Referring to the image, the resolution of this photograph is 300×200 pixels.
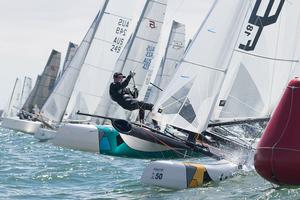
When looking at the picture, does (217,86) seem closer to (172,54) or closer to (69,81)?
(69,81)

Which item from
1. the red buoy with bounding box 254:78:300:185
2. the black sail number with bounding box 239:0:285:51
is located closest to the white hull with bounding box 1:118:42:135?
the black sail number with bounding box 239:0:285:51

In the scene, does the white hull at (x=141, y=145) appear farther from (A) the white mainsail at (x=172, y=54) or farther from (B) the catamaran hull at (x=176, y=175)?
(A) the white mainsail at (x=172, y=54)

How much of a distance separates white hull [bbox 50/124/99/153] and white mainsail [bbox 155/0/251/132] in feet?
3.83

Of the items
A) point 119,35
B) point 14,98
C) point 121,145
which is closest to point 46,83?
point 119,35

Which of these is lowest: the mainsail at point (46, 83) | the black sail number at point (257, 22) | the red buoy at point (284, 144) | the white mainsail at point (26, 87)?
the white mainsail at point (26, 87)

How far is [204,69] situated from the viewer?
10.6 m

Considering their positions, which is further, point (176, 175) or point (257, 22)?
point (257, 22)

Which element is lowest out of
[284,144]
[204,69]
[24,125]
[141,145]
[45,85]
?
[24,125]

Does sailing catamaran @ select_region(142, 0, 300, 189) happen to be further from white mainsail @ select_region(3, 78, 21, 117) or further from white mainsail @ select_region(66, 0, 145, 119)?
white mainsail @ select_region(3, 78, 21, 117)

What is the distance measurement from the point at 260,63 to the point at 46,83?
20.1 metres

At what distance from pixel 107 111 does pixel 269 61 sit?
34.6 ft

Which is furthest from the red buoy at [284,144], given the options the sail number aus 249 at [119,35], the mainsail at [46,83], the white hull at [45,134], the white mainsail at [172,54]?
the mainsail at [46,83]

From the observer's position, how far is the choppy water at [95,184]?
774 cm

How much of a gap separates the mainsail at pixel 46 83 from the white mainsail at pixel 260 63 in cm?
1976
